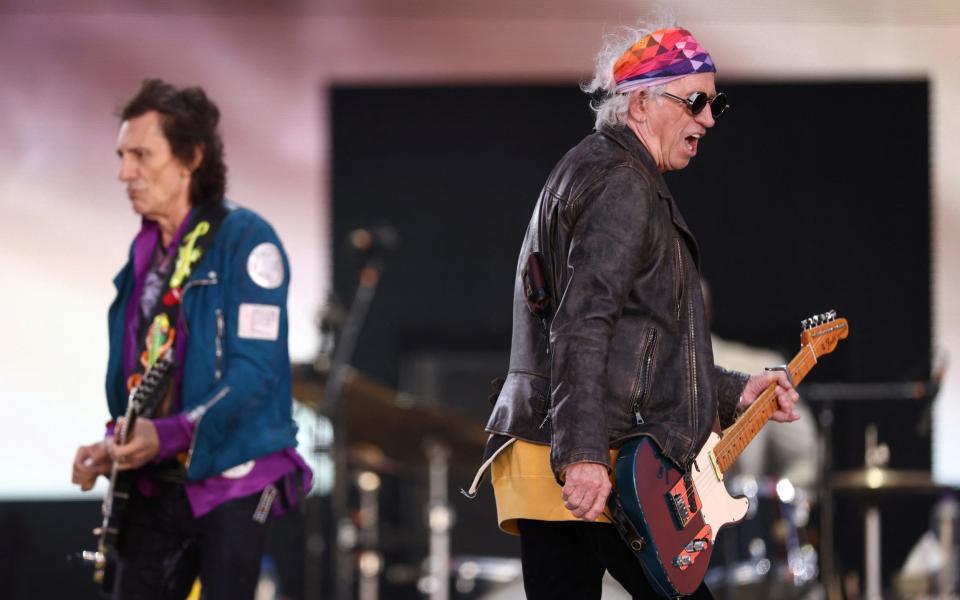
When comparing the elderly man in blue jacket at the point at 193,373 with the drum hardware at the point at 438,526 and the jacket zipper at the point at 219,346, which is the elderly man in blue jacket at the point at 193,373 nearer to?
the jacket zipper at the point at 219,346

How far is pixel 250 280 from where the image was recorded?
2.96 m

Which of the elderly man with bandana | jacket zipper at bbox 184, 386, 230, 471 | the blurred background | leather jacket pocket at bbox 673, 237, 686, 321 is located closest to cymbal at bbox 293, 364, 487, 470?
the blurred background

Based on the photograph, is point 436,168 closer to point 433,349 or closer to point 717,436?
point 433,349

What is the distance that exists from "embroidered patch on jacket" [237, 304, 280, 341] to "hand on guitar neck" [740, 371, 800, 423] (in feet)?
3.40

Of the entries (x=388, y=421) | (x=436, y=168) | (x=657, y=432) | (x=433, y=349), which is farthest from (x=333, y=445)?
(x=657, y=432)

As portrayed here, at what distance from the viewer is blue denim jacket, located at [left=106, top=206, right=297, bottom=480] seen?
111 inches

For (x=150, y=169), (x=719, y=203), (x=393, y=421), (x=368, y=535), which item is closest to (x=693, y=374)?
(x=150, y=169)

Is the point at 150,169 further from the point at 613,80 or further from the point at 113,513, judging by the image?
the point at 613,80

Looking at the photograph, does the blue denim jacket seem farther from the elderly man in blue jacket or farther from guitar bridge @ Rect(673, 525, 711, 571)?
A: guitar bridge @ Rect(673, 525, 711, 571)

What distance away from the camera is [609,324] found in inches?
89.1

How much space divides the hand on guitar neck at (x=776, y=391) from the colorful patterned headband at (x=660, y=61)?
0.63m

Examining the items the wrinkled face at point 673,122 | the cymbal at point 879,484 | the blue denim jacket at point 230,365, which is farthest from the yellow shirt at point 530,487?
the cymbal at point 879,484

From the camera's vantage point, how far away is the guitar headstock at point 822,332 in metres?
2.92

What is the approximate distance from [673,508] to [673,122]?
0.72 meters
